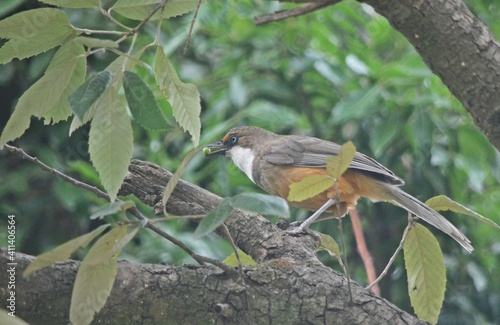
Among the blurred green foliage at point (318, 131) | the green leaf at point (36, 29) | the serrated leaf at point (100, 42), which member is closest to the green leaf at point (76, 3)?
the green leaf at point (36, 29)

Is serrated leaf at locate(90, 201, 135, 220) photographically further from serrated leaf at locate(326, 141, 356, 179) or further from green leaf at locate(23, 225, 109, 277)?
serrated leaf at locate(326, 141, 356, 179)

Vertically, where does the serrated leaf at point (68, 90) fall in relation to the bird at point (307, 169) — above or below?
above

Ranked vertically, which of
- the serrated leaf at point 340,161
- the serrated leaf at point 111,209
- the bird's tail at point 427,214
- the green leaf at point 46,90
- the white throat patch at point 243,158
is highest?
the serrated leaf at point 340,161

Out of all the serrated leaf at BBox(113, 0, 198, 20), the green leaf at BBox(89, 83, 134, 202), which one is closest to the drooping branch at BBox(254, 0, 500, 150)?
the serrated leaf at BBox(113, 0, 198, 20)

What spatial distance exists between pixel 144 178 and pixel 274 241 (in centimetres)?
68

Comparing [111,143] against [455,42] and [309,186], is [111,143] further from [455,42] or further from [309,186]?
[455,42]

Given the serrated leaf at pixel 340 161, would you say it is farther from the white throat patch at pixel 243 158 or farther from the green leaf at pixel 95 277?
the white throat patch at pixel 243 158

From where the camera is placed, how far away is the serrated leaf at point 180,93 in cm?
303

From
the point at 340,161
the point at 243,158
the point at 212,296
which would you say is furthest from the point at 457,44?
the point at 243,158

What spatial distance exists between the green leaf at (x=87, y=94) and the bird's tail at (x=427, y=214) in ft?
7.32

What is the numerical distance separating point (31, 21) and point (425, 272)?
1.84 metres

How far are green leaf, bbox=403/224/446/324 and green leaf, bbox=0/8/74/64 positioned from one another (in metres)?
1.62

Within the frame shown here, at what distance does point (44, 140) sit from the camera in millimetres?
7047

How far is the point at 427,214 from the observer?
4789 millimetres
